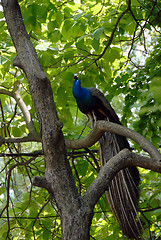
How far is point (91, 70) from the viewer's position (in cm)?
276

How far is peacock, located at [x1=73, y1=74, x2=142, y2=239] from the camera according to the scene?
7.45 ft

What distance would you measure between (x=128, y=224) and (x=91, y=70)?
4.49ft

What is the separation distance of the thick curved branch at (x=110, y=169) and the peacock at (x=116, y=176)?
0.84 metres

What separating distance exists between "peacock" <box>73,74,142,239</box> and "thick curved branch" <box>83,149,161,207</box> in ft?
2.75

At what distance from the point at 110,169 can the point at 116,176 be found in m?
1.20

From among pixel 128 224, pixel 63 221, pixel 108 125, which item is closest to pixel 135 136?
pixel 108 125

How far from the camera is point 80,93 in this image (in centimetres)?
301

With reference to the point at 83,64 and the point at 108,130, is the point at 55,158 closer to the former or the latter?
the point at 108,130

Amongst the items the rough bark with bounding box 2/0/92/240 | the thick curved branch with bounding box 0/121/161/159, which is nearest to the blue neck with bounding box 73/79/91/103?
the thick curved branch with bounding box 0/121/161/159

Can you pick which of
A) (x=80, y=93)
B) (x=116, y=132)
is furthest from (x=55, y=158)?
(x=80, y=93)

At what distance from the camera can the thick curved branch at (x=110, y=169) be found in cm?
143

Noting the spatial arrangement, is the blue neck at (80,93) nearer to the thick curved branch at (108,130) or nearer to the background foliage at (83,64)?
the background foliage at (83,64)

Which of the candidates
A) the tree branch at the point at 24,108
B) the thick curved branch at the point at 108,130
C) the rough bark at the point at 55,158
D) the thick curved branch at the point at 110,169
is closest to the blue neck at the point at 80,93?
the tree branch at the point at 24,108

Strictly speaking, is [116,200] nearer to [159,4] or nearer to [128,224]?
[128,224]
